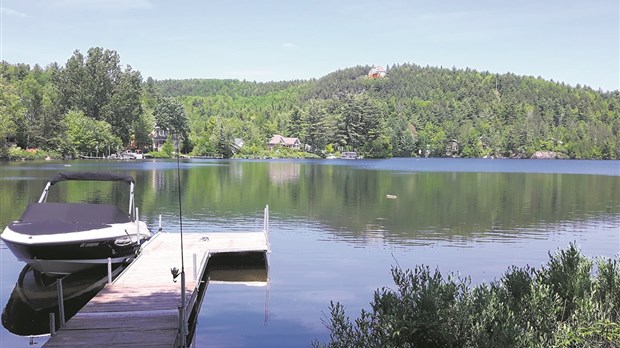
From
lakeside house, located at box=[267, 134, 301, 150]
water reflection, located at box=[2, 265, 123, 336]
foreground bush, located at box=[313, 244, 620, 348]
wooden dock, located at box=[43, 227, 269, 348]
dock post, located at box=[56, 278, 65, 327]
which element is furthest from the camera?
lakeside house, located at box=[267, 134, 301, 150]

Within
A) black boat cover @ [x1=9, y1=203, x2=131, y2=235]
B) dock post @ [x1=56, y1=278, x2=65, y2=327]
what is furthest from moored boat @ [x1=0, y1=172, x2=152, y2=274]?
dock post @ [x1=56, y1=278, x2=65, y2=327]

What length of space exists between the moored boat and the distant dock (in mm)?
A: 850

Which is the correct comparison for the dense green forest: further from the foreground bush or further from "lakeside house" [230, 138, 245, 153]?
the foreground bush

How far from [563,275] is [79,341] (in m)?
8.53

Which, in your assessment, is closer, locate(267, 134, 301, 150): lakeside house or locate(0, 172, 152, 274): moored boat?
locate(0, 172, 152, 274): moored boat

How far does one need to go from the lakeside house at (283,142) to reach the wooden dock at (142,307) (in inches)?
5555

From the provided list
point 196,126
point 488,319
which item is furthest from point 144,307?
point 196,126

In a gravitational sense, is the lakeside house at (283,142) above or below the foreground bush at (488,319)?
above

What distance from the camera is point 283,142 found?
527 feet

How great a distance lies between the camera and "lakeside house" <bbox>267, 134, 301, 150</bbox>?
15975 cm

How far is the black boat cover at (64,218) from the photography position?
15773 mm

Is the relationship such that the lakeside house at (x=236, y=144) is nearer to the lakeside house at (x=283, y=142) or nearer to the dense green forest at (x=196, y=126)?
the dense green forest at (x=196, y=126)

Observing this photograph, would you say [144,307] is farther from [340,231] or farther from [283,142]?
[283,142]

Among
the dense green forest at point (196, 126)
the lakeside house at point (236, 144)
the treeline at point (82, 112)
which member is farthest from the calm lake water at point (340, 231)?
the lakeside house at point (236, 144)
